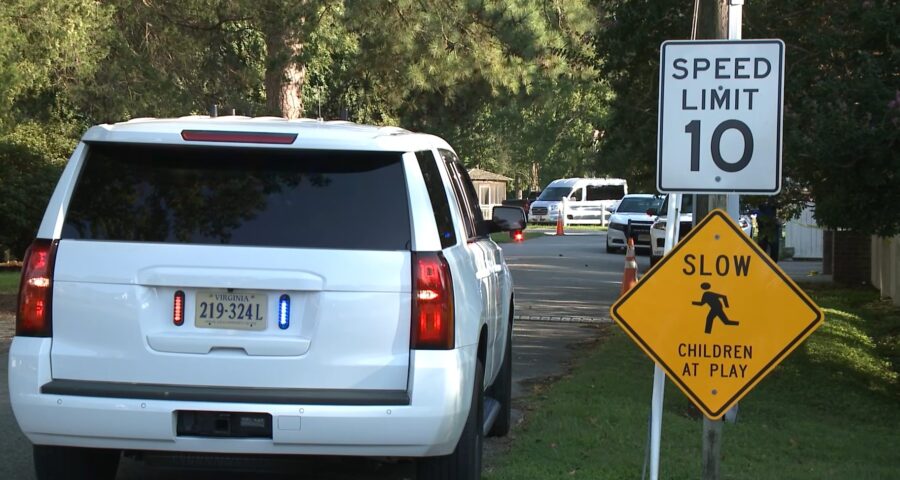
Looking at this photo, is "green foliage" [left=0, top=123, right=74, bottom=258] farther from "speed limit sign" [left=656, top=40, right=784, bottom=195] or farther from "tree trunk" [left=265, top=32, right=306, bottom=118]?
"speed limit sign" [left=656, top=40, right=784, bottom=195]

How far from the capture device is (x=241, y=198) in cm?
568

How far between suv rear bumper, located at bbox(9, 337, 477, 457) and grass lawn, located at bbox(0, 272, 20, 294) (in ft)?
42.8

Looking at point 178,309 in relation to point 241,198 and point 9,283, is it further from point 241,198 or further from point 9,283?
point 9,283

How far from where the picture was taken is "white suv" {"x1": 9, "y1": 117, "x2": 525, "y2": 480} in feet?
17.9

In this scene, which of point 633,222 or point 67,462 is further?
point 633,222

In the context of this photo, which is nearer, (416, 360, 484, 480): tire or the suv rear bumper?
the suv rear bumper

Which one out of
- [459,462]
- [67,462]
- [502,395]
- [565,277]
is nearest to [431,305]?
[459,462]

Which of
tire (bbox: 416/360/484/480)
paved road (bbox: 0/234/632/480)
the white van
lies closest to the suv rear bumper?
paved road (bbox: 0/234/632/480)

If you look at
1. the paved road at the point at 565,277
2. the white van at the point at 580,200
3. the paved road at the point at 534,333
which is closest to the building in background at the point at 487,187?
the white van at the point at 580,200

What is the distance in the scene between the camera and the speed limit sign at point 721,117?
6.23 m

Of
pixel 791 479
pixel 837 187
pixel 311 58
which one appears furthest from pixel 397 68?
pixel 791 479

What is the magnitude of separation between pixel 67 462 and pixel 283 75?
17119 mm

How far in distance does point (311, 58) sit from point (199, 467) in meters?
18.5

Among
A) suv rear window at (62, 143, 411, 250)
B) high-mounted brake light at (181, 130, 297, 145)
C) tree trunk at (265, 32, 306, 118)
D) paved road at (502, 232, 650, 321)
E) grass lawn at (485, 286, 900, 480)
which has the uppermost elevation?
tree trunk at (265, 32, 306, 118)
